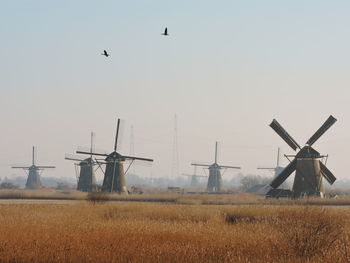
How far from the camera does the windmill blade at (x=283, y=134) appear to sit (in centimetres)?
5778

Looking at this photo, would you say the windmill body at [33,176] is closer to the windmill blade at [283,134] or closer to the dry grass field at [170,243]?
the windmill blade at [283,134]

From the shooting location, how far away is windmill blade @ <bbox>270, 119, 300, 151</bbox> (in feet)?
190

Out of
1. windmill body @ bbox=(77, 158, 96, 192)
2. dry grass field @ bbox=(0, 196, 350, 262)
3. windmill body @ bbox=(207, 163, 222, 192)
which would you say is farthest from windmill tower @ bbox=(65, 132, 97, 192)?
dry grass field @ bbox=(0, 196, 350, 262)

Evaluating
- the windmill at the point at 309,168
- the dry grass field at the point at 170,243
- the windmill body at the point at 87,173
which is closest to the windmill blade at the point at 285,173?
the windmill at the point at 309,168

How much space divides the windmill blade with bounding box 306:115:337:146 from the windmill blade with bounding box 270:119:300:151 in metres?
1.40

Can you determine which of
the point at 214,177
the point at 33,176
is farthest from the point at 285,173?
the point at 33,176

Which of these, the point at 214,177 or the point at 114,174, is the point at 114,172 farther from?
the point at 214,177

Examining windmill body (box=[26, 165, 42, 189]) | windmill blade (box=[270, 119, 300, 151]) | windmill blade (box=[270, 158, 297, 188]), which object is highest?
windmill blade (box=[270, 119, 300, 151])

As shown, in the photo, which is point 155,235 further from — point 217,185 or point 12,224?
point 217,185

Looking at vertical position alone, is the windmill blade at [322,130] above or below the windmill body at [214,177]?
above

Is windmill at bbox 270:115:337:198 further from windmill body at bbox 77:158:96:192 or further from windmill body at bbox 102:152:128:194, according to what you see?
windmill body at bbox 77:158:96:192

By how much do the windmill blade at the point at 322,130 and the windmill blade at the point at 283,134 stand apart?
1.40m

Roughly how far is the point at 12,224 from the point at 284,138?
40.0m

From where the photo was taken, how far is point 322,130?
56.8 meters
